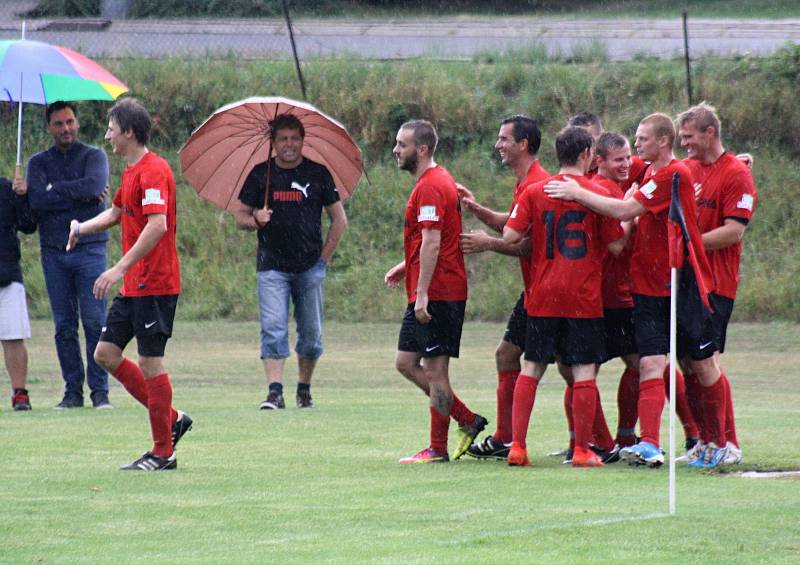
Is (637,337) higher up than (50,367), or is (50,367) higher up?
(637,337)

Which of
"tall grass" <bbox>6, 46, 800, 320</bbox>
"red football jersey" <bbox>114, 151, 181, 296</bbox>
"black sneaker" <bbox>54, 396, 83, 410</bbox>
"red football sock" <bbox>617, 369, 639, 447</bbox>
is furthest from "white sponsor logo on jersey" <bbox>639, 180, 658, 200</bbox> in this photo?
"tall grass" <bbox>6, 46, 800, 320</bbox>

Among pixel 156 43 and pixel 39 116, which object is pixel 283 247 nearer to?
pixel 39 116

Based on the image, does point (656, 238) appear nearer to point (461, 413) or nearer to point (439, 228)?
point (439, 228)

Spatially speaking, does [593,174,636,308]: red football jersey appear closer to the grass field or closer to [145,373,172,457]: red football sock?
the grass field

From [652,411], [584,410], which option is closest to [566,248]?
[584,410]

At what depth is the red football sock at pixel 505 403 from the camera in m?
9.40

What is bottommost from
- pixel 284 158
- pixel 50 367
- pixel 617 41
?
pixel 50 367

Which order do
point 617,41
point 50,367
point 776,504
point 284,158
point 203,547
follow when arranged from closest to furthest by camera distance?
point 203,547
point 776,504
point 284,158
point 50,367
point 617,41

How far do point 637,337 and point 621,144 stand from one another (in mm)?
1216

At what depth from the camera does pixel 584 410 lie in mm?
8719

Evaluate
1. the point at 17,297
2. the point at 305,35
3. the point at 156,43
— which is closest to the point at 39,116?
the point at 156,43

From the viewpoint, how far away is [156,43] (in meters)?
30.0

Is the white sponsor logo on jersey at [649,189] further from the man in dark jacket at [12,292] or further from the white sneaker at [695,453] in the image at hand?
the man in dark jacket at [12,292]

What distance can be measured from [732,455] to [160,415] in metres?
3.39
